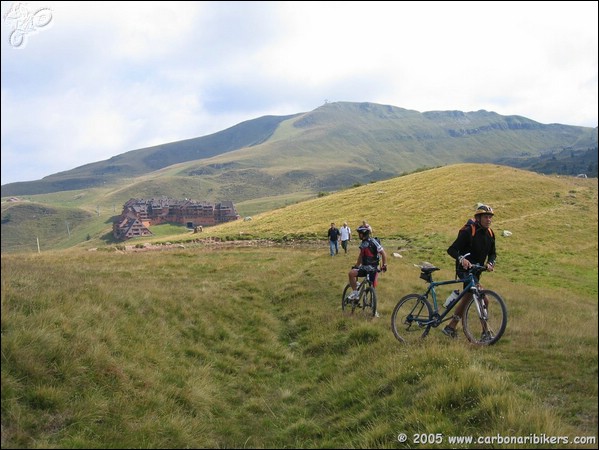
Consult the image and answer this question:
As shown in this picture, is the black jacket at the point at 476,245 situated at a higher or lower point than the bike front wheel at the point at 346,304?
higher

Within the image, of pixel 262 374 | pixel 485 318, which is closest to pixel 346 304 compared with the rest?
pixel 262 374

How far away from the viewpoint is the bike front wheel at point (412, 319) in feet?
29.4

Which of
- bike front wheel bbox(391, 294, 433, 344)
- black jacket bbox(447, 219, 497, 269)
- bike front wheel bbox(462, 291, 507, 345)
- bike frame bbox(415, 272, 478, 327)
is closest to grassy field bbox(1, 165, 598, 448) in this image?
bike front wheel bbox(462, 291, 507, 345)

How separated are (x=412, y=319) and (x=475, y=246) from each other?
233 centimetres

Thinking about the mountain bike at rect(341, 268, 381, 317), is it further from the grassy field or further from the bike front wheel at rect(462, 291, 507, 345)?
the bike front wheel at rect(462, 291, 507, 345)

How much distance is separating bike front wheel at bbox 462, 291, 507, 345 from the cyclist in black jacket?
230 mm

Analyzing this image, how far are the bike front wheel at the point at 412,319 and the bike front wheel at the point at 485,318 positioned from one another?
3.03ft

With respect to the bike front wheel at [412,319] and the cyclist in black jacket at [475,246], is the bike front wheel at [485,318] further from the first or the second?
the bike front wheel at [412,319]

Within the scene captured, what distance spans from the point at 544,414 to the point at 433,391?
1.48 meters

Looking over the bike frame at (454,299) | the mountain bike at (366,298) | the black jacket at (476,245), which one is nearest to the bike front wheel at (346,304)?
the mountain bike at (366,298)

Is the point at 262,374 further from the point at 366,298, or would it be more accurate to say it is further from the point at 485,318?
the point at 485,318

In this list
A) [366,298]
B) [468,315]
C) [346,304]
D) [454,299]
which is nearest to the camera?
[468,315]

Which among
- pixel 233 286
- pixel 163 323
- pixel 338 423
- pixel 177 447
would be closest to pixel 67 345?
pixel 177 447

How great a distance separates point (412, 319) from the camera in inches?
366
